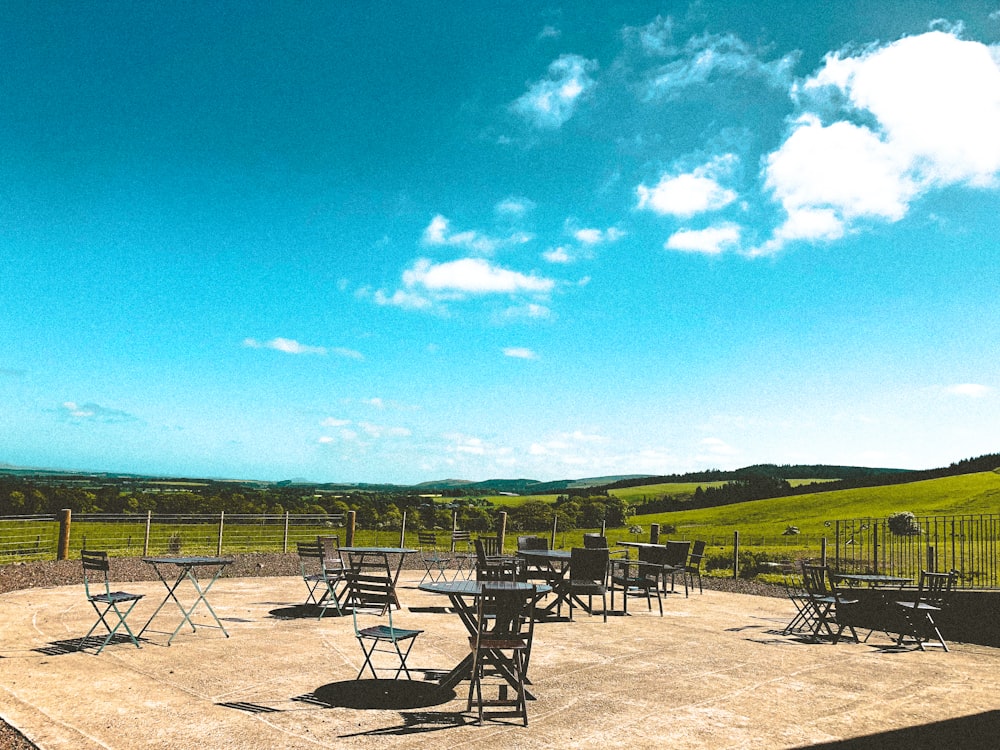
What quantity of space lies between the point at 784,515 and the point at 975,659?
41636 millimetres

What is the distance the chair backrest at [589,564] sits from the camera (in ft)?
34.0

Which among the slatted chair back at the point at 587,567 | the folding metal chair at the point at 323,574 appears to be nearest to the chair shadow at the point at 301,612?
the folding metal chair at the point at 323,574

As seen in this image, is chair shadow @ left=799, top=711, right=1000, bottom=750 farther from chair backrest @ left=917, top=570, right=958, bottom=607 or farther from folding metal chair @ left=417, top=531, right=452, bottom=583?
folding metal chair @ left=417, top=531, right=452, bottom=583

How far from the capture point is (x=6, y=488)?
35.9m

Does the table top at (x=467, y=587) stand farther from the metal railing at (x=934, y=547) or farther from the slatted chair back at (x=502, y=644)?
the metal railing at (x=934, y=547)

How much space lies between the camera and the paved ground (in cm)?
506

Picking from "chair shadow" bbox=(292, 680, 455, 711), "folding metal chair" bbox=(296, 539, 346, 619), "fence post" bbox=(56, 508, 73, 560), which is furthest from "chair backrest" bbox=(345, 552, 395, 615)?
"fence post" bbox=(56, 508, 73, 560)

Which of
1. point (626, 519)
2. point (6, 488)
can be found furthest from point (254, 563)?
point (626, 519)

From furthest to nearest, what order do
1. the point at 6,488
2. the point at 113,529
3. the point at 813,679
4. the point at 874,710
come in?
the point at 6,488
the point at 113,529
the point at 813,679
the point at 874,710

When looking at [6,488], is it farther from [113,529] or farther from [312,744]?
[312,744]

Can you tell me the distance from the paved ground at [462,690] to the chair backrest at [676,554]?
132 inches

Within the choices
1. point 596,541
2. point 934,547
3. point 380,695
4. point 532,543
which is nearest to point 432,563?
point 532,543

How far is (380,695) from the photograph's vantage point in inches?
238

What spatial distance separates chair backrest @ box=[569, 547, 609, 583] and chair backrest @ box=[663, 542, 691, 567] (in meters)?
3.24
